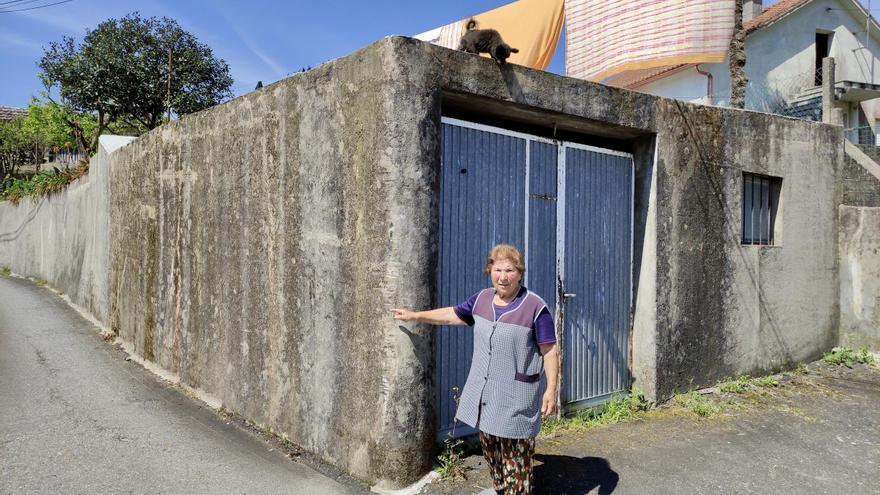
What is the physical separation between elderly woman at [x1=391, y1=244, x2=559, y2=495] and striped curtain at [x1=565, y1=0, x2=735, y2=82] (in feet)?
15.8

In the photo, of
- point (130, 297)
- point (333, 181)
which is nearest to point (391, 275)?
point (333, 181)

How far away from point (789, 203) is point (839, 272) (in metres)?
1.39

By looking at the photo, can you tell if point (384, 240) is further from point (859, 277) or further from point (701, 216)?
point (859, 277)

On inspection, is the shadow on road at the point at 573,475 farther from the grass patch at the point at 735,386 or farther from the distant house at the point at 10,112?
the distant house at the point at 10,112

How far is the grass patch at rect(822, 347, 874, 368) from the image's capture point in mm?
7066

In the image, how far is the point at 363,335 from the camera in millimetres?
3998

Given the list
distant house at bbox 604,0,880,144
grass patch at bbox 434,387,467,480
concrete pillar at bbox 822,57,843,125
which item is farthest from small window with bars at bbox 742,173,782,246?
distant house at bbox 604,0,880,144

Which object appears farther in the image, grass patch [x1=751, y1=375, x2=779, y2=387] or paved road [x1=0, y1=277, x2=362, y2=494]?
grass patch [x1=751, y1=375, x2=779, y2=387]

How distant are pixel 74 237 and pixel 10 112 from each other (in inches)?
1077

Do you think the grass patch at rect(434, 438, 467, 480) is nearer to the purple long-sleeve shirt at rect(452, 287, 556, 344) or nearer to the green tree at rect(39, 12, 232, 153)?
the purple long-sleeve shirt at rect(452, 287, 556, 344)

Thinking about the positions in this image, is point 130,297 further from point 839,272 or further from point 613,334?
point 839,272

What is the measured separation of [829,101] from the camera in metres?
9.54

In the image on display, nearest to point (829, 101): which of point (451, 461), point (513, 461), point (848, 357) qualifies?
point (848, 357)

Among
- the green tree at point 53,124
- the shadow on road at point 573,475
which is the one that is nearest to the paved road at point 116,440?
the shadow on road at point 573,475
